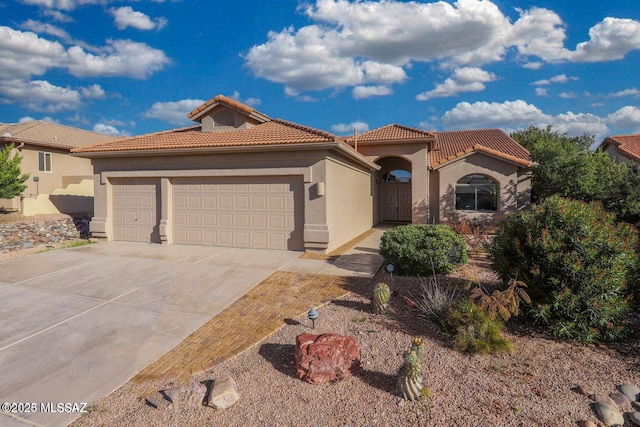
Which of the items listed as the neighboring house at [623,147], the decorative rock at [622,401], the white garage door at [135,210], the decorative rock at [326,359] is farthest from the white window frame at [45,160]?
the neighboring house at [623,147]

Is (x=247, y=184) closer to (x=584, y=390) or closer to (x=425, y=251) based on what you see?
(x=425, y=251)

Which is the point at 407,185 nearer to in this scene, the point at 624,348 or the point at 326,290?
the point at 326,290

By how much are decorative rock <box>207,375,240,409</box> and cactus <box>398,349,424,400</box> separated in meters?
1.80

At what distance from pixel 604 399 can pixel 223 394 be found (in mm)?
3967

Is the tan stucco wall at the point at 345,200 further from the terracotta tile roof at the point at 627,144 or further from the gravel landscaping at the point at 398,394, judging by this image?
the terracotta tile roof at the point at 627,144

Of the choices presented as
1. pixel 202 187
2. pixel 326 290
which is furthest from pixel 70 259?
pixel 326 290

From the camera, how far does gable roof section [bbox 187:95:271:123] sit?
44.8ft

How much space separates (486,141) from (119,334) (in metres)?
22.7

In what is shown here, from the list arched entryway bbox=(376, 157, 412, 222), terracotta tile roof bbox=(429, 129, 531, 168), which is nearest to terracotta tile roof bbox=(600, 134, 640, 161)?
terracotta tile roof bbox=(429, 129, 531, 168)

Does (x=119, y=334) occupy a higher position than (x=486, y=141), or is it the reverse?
(x=486, y=141)

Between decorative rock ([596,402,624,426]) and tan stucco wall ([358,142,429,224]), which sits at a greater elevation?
tan stucco wall ([358,142,429,224])

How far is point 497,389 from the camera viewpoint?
3916 mm

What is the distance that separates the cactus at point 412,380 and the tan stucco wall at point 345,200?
24.0 ft

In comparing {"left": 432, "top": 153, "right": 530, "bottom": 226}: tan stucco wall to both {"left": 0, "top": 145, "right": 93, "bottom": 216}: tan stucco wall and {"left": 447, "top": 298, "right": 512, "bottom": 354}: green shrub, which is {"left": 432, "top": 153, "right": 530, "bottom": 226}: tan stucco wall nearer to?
{"left": 447, "top": 298, "right": 512, "bottom": 354}: green shrub
